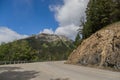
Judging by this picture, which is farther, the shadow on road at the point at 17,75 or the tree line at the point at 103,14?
the tree line at the point at 103,14

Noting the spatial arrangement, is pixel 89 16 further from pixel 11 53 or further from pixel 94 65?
pixel 11 53

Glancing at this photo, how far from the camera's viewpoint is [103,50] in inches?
1282

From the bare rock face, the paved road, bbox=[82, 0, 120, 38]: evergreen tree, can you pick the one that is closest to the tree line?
bbox=[82, 0, 120, 38]: evergreen tree

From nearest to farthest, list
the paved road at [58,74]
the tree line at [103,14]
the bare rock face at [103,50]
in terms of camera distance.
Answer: the paved road at [58,74] < the bare rock face at [103,50] < the tree line at [103,14]

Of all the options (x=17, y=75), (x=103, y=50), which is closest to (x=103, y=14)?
(x=103, y=50)

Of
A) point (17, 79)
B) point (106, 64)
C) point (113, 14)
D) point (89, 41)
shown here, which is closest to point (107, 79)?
point (17, 79)

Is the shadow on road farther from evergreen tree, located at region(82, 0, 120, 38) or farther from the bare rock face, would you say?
evergreen tree, located at region(82, 0, 120, 38)

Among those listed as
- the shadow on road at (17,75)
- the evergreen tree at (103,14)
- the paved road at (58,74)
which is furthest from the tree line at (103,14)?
the shadow on road at (17,75)

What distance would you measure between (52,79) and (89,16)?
115ft

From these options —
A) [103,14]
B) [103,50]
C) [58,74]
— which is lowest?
[58,74]

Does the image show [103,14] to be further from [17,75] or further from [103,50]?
[17,75]

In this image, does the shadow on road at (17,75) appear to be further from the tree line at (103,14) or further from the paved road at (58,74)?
the tree line at (103,14)

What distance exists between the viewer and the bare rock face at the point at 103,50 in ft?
98.6

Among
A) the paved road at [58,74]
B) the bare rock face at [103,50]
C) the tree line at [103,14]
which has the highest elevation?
the tree line at [103,14]
